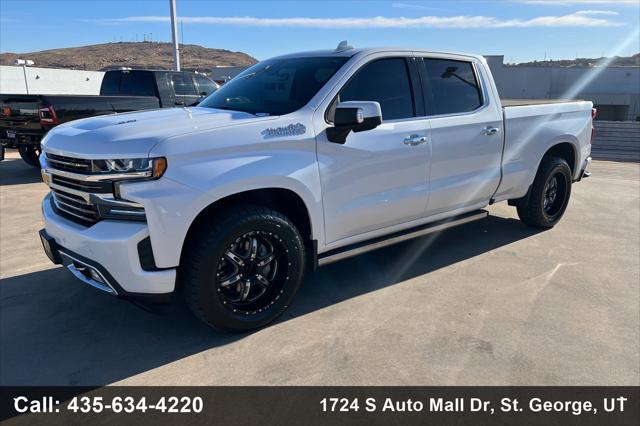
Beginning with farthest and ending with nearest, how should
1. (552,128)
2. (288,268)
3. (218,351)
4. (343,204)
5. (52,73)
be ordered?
(52,73) → (552,128) → (343,204) → (288,268) → (218,351)

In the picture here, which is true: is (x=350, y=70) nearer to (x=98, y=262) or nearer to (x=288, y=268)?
(x=288, y=268)

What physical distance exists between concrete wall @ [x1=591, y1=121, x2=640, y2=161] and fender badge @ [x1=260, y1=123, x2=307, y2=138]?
14.3 m

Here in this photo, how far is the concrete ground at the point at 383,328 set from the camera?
2.98m

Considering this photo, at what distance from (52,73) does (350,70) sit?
31911 millimetres

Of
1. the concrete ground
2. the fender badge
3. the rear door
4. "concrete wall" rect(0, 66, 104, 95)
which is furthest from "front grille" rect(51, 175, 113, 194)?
"concrete wall" rect(0, 66, 104, 95)

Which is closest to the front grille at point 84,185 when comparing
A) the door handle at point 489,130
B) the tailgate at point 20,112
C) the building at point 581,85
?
the door handle at point 489,130

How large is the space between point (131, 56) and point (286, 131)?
109 meters

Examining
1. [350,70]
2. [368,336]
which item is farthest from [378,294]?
[350,70]

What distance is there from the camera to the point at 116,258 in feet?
9.44

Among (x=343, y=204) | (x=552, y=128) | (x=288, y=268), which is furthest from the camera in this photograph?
(x=552, y=128)

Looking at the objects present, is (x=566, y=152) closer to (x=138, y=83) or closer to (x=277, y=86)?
(x=277, y=86)

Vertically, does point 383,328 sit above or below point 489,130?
below

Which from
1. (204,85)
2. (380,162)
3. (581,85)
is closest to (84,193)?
(380,162)

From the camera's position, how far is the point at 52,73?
29.9m
